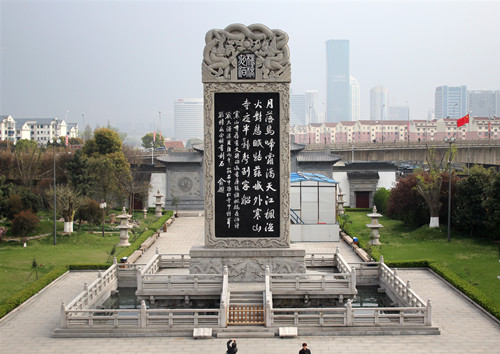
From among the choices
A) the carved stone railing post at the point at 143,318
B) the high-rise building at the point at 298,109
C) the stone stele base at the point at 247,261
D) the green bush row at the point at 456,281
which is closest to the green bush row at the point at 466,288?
the green bush row at the point at 456,281

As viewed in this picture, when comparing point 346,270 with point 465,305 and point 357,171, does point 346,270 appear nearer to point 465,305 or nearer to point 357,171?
point 465,305

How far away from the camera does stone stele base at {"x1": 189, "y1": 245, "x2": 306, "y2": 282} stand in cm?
1633

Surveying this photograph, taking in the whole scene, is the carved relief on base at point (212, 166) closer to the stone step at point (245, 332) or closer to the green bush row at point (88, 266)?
the stone step at point (245, 332)

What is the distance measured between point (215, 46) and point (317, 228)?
11.8 m

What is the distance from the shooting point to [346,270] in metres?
17.3

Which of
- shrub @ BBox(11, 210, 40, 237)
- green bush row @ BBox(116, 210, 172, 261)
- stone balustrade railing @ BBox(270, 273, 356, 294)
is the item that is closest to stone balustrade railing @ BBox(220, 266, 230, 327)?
stone balustrade railing @ BBox(270, 273, 356, 294)

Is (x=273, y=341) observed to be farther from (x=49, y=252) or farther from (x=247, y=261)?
(x=49, y=252)

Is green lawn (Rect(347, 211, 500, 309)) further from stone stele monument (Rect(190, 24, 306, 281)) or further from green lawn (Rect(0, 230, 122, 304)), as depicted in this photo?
green lawn (Rect(0, 230, 122, 304))

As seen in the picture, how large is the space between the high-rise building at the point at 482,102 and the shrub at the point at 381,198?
4561 inches

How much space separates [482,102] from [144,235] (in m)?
135

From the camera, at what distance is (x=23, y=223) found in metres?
24.5

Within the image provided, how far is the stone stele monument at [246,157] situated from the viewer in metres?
16.4

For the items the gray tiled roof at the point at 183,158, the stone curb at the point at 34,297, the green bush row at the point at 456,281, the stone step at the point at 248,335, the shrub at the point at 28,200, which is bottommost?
the stone curb at the point at 34,297

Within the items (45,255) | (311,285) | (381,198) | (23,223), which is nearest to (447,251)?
(311,285)
